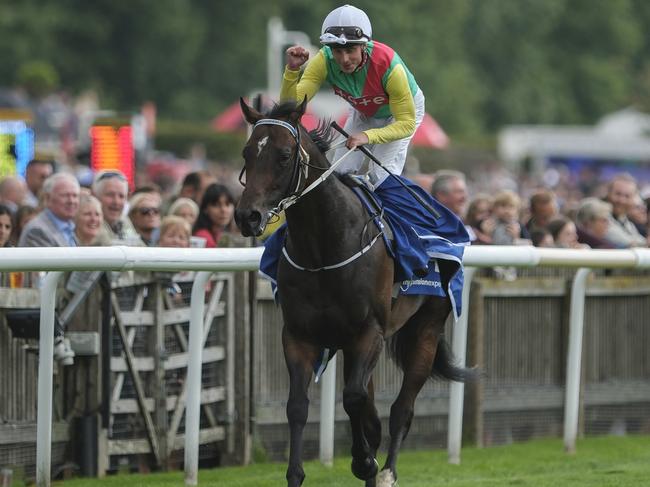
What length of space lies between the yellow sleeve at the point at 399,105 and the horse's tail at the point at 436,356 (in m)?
1.15

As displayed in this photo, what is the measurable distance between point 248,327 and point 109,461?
1133 mm

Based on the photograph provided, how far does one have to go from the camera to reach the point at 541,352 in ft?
31.7

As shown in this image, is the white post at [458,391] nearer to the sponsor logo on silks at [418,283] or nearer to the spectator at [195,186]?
the sponsor logo on silks at [418,283]

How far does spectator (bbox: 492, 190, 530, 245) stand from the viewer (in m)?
9.96

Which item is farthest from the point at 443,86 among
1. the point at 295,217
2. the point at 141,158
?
the point at 295,217

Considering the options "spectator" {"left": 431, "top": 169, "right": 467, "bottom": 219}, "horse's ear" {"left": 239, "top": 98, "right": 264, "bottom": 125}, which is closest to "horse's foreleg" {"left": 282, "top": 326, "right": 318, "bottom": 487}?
"horse's ear" {"left": 239, "top": 98, "right": 264, "bottom": 125}

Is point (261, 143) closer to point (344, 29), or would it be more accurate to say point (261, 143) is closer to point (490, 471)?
point (344, 29)

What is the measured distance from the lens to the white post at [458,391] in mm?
8172

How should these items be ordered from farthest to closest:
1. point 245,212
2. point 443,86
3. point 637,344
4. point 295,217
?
point 443,86 → point 637,344 → point 295,217 → point 245,212

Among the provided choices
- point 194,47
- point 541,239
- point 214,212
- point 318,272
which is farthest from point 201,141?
point 318,272

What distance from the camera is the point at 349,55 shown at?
6957 mm

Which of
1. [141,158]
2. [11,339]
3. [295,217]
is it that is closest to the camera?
[295,217]

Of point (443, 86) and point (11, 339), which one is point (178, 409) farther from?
point (443, 86)

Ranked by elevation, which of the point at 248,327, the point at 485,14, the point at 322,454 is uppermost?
the point at 485,14
